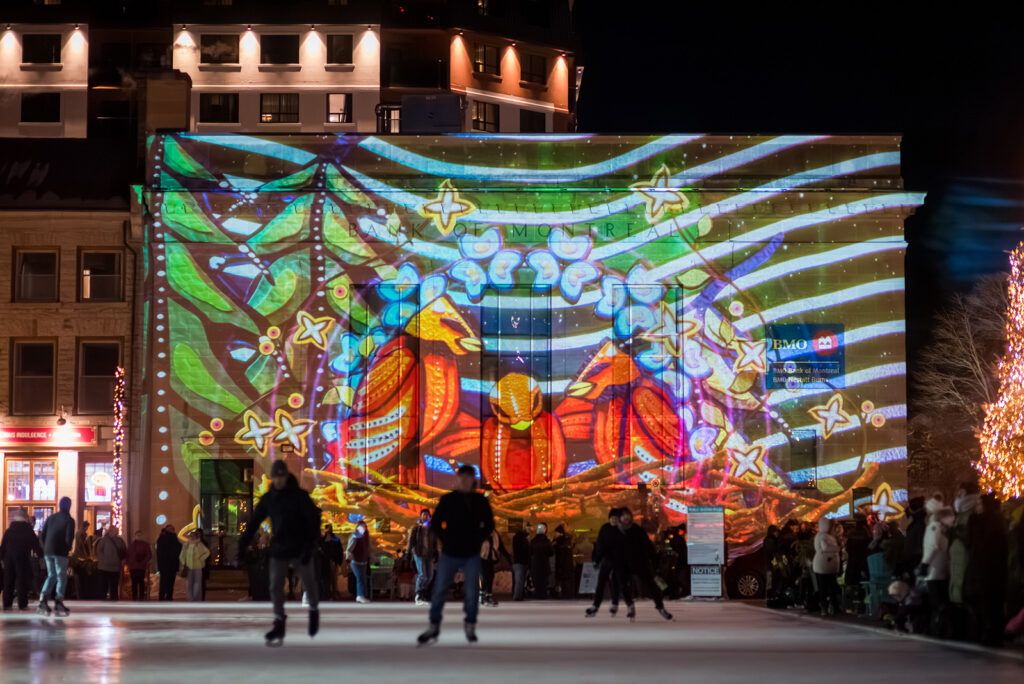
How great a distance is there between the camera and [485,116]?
76000 millimetres

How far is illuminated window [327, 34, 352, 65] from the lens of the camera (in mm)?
73125

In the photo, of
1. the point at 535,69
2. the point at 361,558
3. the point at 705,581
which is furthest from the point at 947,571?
the point at 535,69

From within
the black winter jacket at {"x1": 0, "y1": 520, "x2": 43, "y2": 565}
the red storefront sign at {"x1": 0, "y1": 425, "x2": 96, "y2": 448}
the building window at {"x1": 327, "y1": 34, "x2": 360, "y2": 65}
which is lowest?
the black winter jacket at {"x1": 0, "y1": 520, "x2": 43, "y2": 565}

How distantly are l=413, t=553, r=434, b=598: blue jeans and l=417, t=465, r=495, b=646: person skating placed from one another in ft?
45.5

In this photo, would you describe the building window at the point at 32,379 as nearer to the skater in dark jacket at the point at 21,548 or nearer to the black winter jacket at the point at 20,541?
the skater in dark jacket at the point at 21,548

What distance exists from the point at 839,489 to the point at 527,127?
38.6m

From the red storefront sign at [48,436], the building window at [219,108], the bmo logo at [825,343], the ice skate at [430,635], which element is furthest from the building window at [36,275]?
the ice skate at [430,635]

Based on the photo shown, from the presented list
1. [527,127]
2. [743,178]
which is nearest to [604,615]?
[743,178]

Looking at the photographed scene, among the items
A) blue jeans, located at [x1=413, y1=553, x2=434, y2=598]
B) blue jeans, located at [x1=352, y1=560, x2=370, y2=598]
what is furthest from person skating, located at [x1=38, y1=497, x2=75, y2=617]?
blue jeans, located at [x1=352, y1=560, x2=370, y2=598]

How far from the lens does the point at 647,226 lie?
43.0m

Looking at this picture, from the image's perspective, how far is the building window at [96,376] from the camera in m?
44.5

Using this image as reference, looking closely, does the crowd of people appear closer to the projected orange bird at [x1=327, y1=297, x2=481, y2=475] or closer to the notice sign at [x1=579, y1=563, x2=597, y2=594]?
the notice sign at [x1=579, y1=563, x2=597, y2=594]

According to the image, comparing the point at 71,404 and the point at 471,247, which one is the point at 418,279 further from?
the point at 71,404

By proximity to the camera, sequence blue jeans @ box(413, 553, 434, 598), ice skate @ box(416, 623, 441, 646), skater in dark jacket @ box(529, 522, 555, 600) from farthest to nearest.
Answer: skater in dark jacket @ box(529, 522, 555, 600) < blue jeans @ box(413, 553, 434, 598) < ice skate @ box(416, 623, 441, 646)
